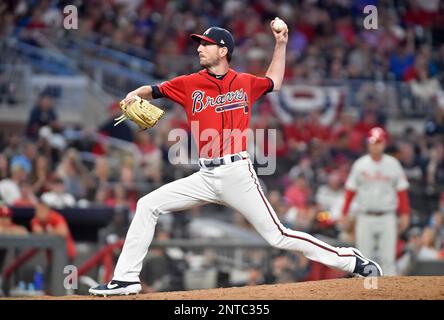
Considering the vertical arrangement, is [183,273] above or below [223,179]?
below

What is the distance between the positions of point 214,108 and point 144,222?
91cm

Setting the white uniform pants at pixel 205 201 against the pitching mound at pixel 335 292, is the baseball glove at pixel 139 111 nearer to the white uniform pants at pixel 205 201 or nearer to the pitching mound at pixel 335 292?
the white uniform pants at pixel 205 201

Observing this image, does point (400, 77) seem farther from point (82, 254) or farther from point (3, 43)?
point (82, 254)

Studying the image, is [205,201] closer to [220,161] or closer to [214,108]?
[220,161]

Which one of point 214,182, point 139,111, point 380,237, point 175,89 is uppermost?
point 175,89

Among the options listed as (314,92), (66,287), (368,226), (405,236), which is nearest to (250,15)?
(314,92)

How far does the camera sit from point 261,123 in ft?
51.2

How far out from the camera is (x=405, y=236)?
1348cm

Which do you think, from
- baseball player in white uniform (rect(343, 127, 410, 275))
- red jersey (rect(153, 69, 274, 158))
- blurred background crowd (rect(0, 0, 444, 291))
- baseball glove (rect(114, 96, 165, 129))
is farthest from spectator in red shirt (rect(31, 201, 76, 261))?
red jersey (rect(153, 69, 274, 158))

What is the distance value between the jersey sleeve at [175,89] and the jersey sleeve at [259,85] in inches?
19.4

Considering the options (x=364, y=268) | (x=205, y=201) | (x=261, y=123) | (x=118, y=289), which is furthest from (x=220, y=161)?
(x=261, y=123)

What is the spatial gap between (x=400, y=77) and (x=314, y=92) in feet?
6.86

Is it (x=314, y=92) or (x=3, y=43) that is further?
(x=314, y=92)
